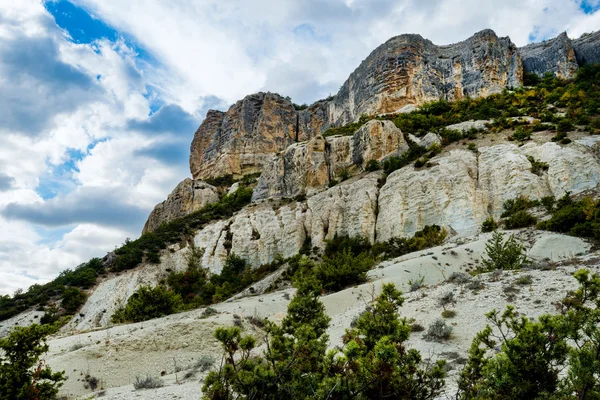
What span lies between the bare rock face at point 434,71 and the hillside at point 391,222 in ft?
0.69

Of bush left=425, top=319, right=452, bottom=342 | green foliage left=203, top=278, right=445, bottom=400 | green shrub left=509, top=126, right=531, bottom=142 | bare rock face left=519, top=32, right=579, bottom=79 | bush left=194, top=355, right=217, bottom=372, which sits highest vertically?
bare rock face left=519, top=32, right=579, bottom=79

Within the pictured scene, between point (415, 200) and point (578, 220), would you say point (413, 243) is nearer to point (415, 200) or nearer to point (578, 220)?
point (415, 200)

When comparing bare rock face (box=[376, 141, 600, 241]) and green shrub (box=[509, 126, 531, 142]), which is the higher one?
green shrub (box=[509, 126, 531, 142])

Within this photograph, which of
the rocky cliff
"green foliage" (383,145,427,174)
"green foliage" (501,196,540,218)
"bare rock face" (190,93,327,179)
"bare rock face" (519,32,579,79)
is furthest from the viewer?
"bare rock face" (190,93,327,179)

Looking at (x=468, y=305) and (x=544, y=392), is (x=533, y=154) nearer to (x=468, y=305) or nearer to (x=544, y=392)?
(x=468, y=305)

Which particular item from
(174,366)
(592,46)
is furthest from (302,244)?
(592,46)

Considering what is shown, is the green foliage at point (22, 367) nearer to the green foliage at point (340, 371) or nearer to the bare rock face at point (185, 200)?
the green foliage at point (340, 371)

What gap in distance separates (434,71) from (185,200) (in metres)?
41.8

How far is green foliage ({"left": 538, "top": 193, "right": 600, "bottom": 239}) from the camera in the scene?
17344mm

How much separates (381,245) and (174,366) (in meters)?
18.5

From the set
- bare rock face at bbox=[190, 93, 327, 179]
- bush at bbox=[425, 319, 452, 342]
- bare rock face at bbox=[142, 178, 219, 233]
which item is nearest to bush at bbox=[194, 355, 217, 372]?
bush at bbox=[425, 319, 452, 342]

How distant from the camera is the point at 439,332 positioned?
28.0 feet

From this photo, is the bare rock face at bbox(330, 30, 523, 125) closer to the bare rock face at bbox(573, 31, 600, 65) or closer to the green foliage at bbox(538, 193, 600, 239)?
the bare rock face at bbox(573, 31, 600, 65)

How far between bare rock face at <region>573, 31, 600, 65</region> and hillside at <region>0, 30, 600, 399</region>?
10.2 inches
